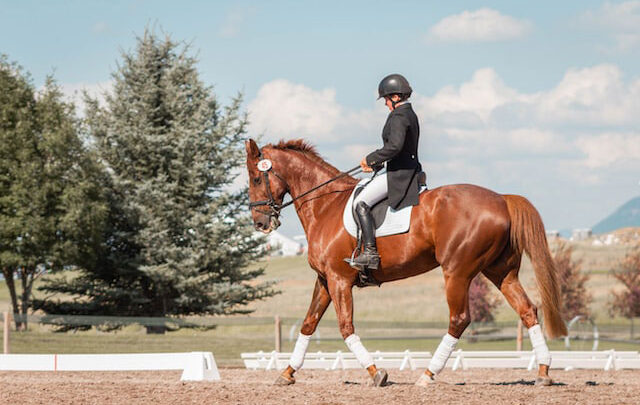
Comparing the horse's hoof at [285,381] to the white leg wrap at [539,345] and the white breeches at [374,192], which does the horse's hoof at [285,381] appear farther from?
the white leg wrap at [539,345]

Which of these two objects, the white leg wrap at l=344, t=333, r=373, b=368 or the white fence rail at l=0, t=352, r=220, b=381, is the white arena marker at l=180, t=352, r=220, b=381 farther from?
the white leg wrap at l=344, t=333, r=373, b=368

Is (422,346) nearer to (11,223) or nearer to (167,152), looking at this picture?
(167,152)

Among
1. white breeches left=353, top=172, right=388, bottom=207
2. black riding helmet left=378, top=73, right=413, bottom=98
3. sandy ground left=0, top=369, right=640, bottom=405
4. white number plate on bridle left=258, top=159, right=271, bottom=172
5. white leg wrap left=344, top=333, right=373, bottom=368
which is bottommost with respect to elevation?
sandy ground left=0, top=369, right=640, bottom=405

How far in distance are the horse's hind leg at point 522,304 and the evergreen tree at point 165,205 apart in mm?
16709

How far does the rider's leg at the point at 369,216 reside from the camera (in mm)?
8742

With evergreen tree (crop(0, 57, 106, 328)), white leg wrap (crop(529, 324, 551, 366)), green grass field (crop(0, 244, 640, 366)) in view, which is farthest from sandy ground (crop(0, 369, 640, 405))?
evergreen tree (crop(0, 57, 106, 328))

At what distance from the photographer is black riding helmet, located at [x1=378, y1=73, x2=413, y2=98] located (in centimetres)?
904

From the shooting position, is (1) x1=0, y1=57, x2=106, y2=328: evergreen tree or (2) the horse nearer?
(2) the horse

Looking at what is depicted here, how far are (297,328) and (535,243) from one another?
3040 cm

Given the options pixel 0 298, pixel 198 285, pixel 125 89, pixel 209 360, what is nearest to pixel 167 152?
pixel 125 89

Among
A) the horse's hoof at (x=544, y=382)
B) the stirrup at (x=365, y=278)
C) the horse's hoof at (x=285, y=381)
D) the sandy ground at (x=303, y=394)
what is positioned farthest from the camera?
the horse's hoof at (x=285, y=381)

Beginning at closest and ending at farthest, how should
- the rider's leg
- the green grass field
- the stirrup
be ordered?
the rider's leg, the stirrup, the green grass field

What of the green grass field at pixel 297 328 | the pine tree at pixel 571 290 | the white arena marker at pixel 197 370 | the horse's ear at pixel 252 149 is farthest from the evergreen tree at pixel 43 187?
the pine tree at pixel 571 290

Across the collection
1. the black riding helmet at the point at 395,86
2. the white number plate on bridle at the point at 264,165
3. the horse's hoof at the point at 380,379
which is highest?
the black riding helmet at the point at 395,86
